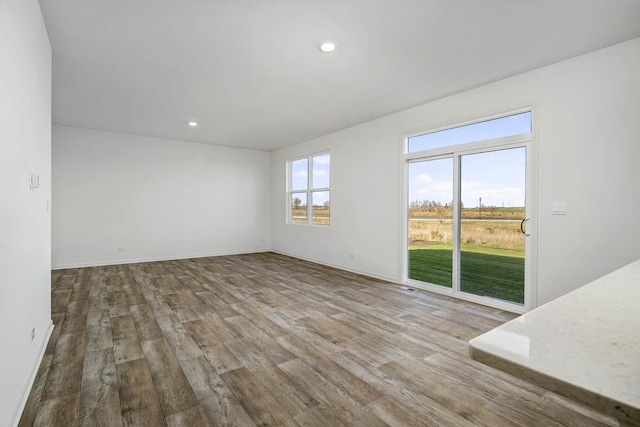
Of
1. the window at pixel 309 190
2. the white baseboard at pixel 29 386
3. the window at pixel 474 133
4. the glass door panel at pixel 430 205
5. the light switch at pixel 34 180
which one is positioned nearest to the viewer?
the white baseboard at pixel 29 386

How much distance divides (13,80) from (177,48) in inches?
57.5

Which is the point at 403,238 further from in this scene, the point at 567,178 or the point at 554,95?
the point at 554,95

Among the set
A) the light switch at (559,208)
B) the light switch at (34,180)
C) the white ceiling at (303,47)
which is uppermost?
the white ceiling at (303,47)

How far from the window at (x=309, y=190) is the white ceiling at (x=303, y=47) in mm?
1986

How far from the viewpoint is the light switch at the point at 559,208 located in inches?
119

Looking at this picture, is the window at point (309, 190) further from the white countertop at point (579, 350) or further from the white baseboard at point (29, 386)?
the white countertop at point (579, 350)

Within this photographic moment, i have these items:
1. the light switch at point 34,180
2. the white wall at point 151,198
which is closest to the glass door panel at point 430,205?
the light switch at point 34,180

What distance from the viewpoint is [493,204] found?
3711 millimetres

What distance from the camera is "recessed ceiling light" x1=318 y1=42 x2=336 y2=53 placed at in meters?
2.74

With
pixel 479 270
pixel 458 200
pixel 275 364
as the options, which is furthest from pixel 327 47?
pixel 479 270

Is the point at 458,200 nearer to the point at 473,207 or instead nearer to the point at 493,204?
the point at 473,207

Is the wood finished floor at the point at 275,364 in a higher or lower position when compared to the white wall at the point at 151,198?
lower

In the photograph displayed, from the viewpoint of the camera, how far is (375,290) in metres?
4.27

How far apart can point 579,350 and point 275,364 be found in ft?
6.65
